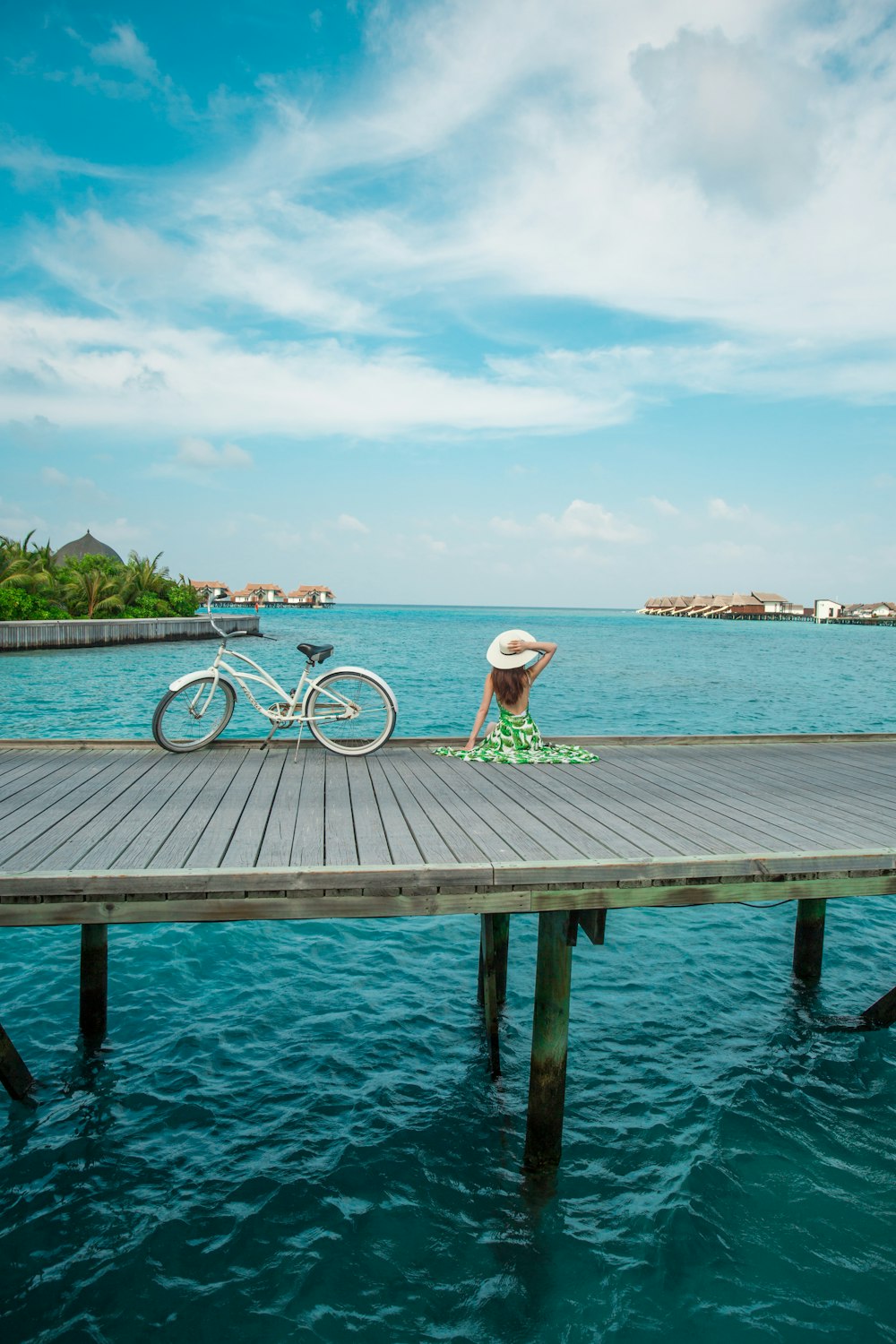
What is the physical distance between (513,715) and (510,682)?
54cm

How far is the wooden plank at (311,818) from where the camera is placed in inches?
203

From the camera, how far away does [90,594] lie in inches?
2199

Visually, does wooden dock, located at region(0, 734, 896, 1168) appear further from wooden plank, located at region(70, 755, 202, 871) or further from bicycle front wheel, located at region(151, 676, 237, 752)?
bicycle front wheel, located at region(151, 676, 237, 752)

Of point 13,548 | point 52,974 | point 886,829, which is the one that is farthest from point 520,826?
point 13,548

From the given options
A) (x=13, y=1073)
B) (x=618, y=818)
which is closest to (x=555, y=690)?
(x=618, y=818)

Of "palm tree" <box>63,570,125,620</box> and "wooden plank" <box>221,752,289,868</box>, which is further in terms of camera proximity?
"palm tree" <box>63,570,125,620</box>

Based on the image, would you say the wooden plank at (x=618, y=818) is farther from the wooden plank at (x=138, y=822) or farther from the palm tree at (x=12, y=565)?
the palm tree at (x=12, y=565)

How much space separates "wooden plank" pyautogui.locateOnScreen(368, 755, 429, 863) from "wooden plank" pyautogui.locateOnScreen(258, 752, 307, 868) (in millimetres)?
626

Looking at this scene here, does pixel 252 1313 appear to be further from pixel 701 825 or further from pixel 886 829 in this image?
pixel 886 829

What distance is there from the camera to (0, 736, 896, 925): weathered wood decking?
477 cm

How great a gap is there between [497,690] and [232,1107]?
172 inches

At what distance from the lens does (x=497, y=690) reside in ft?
28.5

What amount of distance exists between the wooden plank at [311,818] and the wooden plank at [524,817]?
123 centimetres

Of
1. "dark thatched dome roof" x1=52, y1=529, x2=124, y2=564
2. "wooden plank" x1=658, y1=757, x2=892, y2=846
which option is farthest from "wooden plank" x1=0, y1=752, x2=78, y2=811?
"dark thatched dome roof" x1=52, y1=529, x2=124, y2=564
